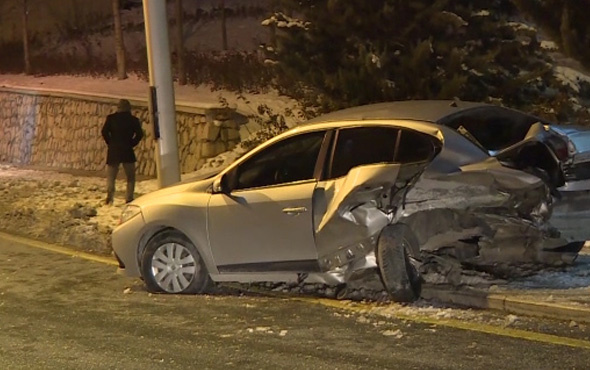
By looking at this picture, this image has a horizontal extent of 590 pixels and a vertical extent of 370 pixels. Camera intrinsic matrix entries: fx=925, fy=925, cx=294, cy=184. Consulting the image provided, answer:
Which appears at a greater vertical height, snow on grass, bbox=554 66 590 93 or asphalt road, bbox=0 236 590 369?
snow on grass, bbox=554 66 590 93

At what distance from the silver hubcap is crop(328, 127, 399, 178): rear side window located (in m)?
1.55

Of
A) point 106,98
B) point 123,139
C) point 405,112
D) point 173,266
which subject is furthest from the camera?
point 106,98

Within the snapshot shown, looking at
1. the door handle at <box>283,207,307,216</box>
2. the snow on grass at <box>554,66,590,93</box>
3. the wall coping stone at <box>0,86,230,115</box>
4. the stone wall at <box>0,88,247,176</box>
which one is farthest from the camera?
the wall coping stone at <box>0,86,230,115</box>

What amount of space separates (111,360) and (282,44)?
843 centimetres

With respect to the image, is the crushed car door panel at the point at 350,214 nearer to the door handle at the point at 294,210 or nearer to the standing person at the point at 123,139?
the door handle at the point at 294,210

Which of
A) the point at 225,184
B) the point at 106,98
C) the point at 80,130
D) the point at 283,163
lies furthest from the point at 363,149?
the point at 80,130

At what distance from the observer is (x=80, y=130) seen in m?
19.0

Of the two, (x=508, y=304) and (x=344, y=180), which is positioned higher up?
(x=344, y=180)

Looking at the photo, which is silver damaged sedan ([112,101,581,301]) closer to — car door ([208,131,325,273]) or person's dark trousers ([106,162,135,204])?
car door ([208,131,325,273])

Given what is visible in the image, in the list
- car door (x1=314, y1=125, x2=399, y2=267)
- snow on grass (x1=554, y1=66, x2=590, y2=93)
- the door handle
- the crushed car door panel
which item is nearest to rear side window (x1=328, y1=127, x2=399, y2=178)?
car door (x1=314, y1=125, x2=399, y2=267)

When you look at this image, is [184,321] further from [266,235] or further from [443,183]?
[443,183]

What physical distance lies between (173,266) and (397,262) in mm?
2083

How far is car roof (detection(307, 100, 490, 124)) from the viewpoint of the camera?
751cm

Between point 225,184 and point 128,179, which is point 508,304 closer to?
point 225,184
